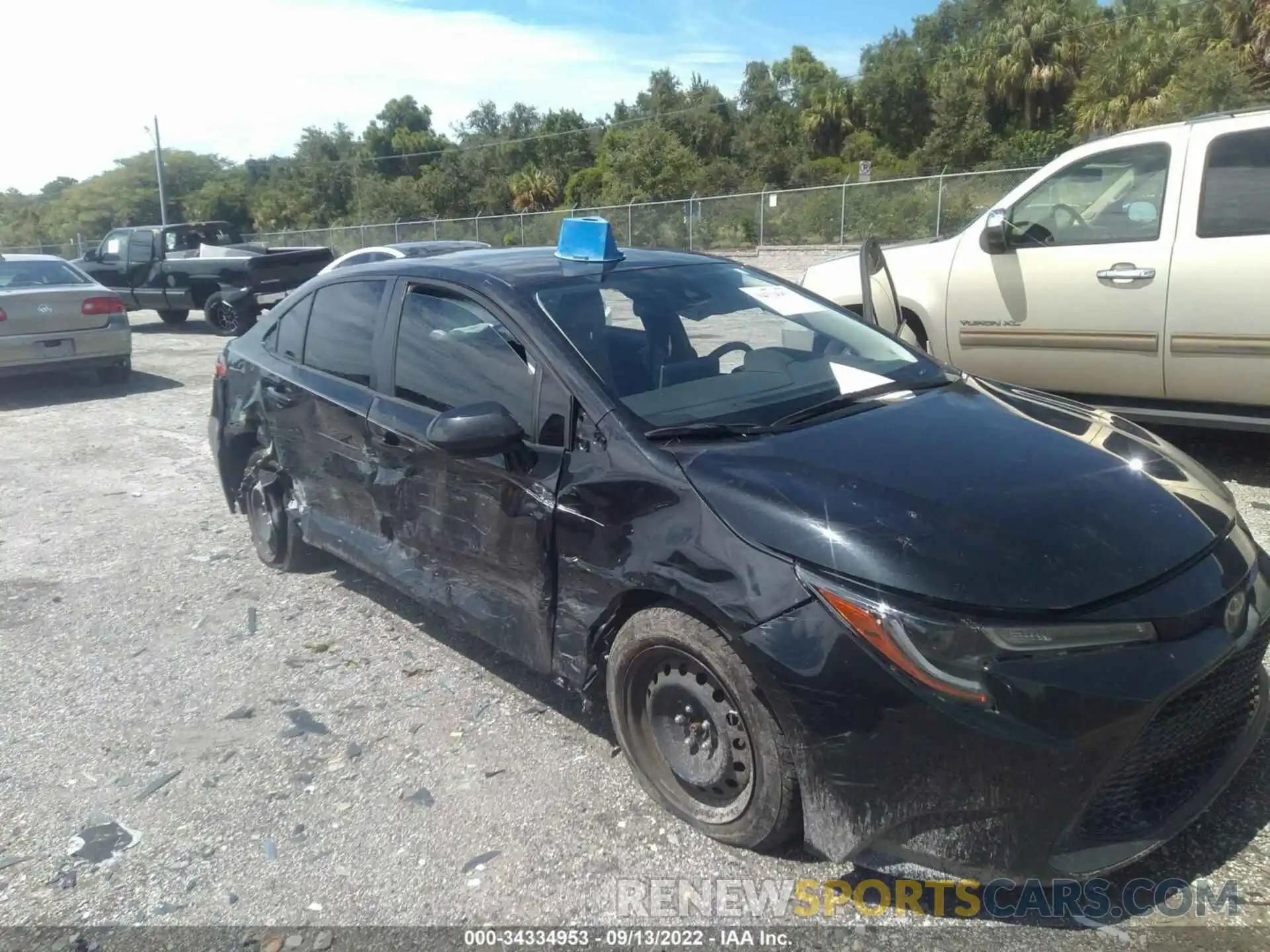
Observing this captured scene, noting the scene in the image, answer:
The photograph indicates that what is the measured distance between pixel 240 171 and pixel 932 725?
317 ft

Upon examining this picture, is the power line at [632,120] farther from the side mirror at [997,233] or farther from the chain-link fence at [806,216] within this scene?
the side mirror at [997,233]

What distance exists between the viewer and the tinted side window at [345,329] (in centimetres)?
427

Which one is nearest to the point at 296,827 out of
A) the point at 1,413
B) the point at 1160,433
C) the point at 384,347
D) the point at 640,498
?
the point at 640,498

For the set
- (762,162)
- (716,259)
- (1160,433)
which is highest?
(762,162)

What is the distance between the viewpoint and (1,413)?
419 inches

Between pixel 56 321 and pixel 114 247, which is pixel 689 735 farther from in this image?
pixel 114 247

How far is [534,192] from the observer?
5262 centimetres

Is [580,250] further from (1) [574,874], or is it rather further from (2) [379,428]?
(1) [574,874]

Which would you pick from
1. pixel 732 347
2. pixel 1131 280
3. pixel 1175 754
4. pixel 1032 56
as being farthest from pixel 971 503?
pixel 1032 56

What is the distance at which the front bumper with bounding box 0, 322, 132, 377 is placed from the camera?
1070 centimetres

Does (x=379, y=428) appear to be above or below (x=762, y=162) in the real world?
below

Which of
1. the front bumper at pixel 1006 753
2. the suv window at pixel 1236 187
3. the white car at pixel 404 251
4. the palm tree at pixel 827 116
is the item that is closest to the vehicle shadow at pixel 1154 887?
the front bumper at pixel 1006 753

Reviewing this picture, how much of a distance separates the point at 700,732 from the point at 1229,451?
5035 millimetres

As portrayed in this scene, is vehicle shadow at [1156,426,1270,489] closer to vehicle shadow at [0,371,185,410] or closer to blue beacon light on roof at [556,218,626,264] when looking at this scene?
blue beacon light on roof at [556,218,626,264]
